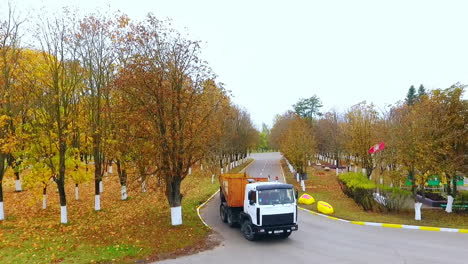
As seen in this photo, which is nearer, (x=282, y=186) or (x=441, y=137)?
(x=282, y=186)

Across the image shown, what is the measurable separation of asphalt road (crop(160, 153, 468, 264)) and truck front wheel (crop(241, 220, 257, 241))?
21 cm

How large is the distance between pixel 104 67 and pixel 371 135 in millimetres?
23733

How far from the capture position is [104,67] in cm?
1877

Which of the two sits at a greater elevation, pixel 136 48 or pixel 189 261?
pixel 136 48

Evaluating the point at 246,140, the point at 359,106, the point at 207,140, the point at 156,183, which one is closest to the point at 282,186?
the point at 207,140

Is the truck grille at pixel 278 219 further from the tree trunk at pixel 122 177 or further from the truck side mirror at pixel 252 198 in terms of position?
the tree trunk at pixel 122 177

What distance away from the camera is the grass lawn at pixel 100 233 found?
10734 millimetres

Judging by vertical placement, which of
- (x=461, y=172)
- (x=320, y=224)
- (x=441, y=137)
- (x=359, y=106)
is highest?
(x=359, y=106)

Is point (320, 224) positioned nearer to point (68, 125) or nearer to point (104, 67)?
point (68, 125)

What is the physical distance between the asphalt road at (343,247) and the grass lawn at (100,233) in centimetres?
139

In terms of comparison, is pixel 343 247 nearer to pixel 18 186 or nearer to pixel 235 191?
pixel 235 191

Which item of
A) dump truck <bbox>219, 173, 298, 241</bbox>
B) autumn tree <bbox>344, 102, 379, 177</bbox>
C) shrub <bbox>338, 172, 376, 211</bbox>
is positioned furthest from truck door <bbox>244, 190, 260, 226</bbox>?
autumn tree <bbox>344, 102, 379, 177</bbox>

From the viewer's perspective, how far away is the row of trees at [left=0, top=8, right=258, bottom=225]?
13.2 m

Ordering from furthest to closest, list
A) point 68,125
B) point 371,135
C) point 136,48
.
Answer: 1. point 371,135
2. point 68,125
3. point 136,48
